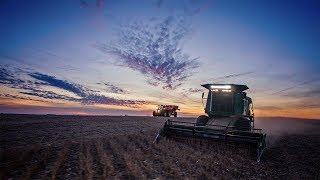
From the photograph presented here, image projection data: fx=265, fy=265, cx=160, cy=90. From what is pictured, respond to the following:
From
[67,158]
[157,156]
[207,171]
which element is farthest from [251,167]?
[67,158]

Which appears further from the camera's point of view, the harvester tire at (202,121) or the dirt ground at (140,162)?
the harvester tire at (202,121)

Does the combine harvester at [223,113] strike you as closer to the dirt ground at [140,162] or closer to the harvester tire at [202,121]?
the harvester tire at [202,121]

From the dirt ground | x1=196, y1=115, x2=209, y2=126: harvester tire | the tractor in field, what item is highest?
the tractor in field

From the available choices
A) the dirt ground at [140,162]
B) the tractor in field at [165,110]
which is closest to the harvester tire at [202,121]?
the dirt ground at [140,162]

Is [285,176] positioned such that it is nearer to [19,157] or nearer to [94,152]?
[94,152]

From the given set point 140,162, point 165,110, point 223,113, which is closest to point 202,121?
point 223,113

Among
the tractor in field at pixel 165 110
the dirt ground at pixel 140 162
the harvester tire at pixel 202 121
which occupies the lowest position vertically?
the dirt ground at pixel 140 162

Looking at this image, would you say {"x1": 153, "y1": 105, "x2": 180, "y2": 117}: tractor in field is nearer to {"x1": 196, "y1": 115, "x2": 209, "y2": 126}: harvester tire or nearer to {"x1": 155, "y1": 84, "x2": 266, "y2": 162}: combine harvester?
{"x1": 155, "y1": 84, "x2": 266, "y2": 162}: combine harvester

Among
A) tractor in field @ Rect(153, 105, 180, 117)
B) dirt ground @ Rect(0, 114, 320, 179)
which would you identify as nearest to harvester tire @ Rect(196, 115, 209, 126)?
dirt ground @ Rect(0, 114, 320, 179)

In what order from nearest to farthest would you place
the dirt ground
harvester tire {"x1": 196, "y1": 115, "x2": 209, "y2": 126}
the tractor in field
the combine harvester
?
the dirt ground → the combine harvester → harvester tire {"x1": 196, "y1": 115, "x2": 209, "y2": 126} → the tractor in field

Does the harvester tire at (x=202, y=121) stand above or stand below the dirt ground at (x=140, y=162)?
above

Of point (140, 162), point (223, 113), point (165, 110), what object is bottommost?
point (140, 162)

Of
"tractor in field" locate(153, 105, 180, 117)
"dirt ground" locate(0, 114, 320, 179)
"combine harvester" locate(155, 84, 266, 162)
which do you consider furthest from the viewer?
"tractor in field" locate(153, 105, 180, 117)

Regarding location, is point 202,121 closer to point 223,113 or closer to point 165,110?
point 223,113
